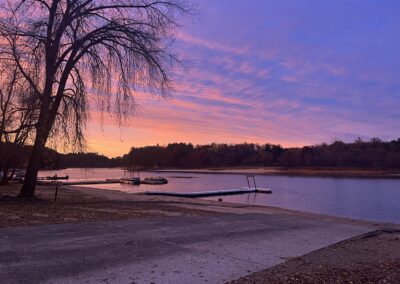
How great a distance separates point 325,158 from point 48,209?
14604 centimetres

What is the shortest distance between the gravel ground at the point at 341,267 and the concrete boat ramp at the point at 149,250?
33 centimetres

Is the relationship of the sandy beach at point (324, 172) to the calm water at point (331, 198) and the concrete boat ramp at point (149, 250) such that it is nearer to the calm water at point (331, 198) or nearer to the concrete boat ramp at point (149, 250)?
the calm water at point (331, 198)

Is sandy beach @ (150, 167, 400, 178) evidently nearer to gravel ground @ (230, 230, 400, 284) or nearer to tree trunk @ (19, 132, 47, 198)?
tree trunk @ (19, 132, 47, 198)

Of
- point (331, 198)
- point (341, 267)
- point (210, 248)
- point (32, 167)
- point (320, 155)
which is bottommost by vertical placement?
point (331, 198)

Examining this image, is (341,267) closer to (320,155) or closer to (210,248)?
(210,248)

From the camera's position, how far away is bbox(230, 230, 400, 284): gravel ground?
24.5ft

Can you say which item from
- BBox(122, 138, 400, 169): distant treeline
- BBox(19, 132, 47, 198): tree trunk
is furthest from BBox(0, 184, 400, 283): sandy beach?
BBox(122, 138, 400, 169): distant treeline

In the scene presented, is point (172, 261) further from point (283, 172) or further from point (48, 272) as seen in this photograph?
point (283, 172)

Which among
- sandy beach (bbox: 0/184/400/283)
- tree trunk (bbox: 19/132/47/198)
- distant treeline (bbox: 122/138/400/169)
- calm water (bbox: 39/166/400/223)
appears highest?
distant treeline (bbox: 122/138/400/169)

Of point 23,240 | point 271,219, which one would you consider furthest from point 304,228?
point 23,240

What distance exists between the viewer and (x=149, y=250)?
29.8ft

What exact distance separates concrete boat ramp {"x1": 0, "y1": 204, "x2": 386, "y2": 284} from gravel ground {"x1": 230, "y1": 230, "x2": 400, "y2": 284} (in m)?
0.33

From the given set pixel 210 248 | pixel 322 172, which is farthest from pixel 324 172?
pixel 210 248

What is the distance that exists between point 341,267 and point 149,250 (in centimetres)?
359
